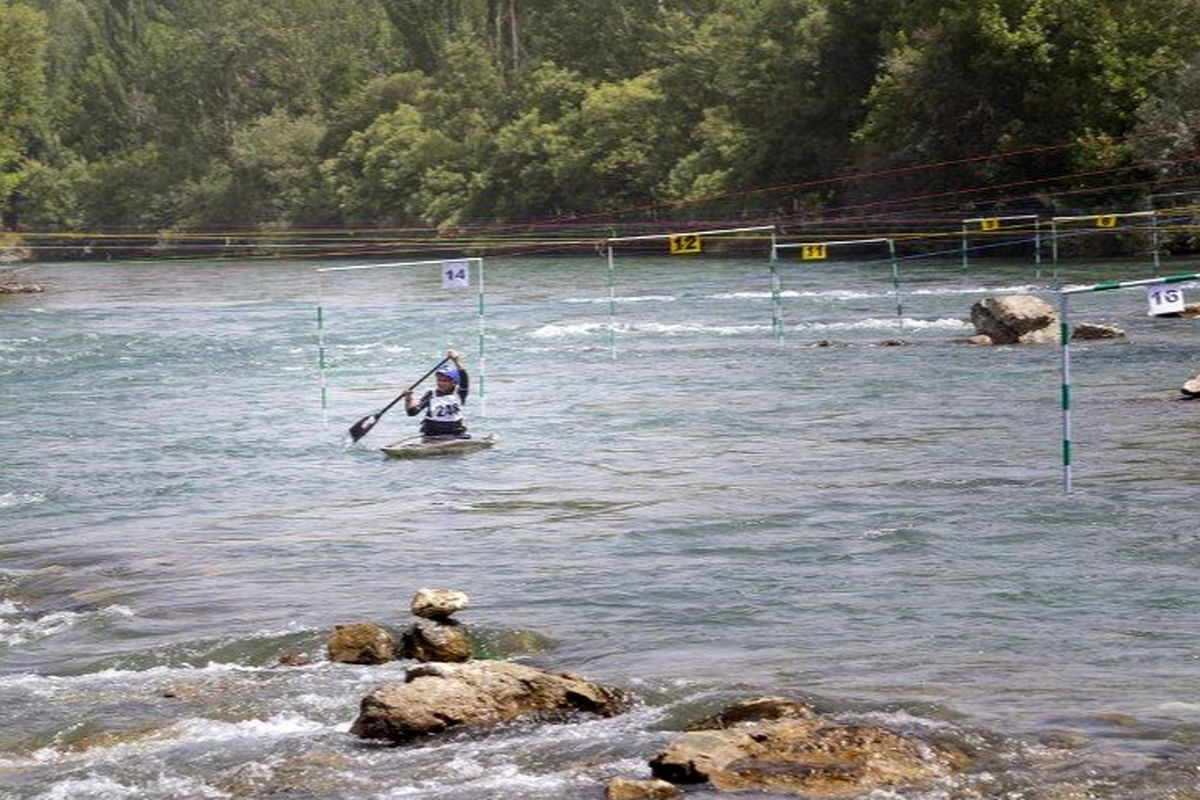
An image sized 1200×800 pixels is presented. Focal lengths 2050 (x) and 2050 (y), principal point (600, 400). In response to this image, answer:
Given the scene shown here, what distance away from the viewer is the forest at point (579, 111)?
6706cm

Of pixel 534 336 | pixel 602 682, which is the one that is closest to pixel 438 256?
pixel 534 336

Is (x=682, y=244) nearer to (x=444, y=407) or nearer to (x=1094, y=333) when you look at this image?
(x=1094, y=333)

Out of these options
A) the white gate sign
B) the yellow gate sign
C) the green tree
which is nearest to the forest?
the green tree

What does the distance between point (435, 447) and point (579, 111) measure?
78200mm

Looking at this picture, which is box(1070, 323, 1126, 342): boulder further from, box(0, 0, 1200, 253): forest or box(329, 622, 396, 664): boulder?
box(329, 622, 396, 664): boulder

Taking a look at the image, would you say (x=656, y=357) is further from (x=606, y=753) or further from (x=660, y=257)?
(x=660, y=257)

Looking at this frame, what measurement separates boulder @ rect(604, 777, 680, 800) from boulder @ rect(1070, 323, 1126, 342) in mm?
27573

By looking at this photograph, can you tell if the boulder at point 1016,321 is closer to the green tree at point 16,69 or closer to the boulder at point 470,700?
the boulder at point 470,700

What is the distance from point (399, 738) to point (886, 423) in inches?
667

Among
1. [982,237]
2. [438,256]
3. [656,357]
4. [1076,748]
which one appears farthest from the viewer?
[438,256]

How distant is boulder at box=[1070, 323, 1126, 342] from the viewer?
1510 inches

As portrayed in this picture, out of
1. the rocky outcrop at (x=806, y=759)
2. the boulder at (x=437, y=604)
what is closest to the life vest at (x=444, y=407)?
the boulder at (x=437, y=604)

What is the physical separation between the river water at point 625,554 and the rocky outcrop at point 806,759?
41cm

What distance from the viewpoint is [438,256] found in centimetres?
9344
